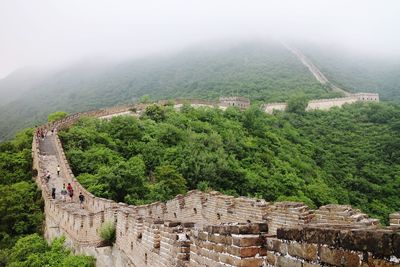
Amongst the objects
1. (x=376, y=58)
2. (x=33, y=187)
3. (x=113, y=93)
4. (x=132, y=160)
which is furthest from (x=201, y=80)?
(x=33, y=187)

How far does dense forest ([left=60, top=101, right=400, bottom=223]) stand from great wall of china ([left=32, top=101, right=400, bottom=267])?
22.0ft

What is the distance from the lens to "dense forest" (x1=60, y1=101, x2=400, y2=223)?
2947 cm

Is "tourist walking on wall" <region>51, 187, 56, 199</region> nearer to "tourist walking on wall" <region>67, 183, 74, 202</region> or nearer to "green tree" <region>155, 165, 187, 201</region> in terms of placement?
"tourist walking on wall" <region>67, 183, 74, 202</region>

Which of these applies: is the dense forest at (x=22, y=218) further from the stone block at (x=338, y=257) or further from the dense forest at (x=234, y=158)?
the stone block at (x=338, y=257)

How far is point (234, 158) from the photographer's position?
38.3 metres

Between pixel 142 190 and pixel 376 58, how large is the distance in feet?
420

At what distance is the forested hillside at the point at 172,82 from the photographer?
90.2 m

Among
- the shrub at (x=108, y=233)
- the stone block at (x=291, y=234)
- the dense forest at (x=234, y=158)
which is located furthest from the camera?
the dense forest at (x=234, y=158)

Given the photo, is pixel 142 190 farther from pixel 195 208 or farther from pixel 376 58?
pixel 376 58

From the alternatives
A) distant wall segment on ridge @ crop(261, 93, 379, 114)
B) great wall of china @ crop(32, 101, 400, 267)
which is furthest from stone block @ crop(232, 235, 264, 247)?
distant wall segment on ridge @ crop(261, 93, 379, 114)

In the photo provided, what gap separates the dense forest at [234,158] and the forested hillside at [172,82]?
24632 mm

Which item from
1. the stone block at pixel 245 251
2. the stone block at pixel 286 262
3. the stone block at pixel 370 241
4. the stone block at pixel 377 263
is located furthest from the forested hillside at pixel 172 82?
the stone block at pixel 377 263

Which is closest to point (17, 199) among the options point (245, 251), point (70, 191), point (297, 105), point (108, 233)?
point (70, 191)

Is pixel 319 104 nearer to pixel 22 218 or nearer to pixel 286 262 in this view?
pixel 22 218
